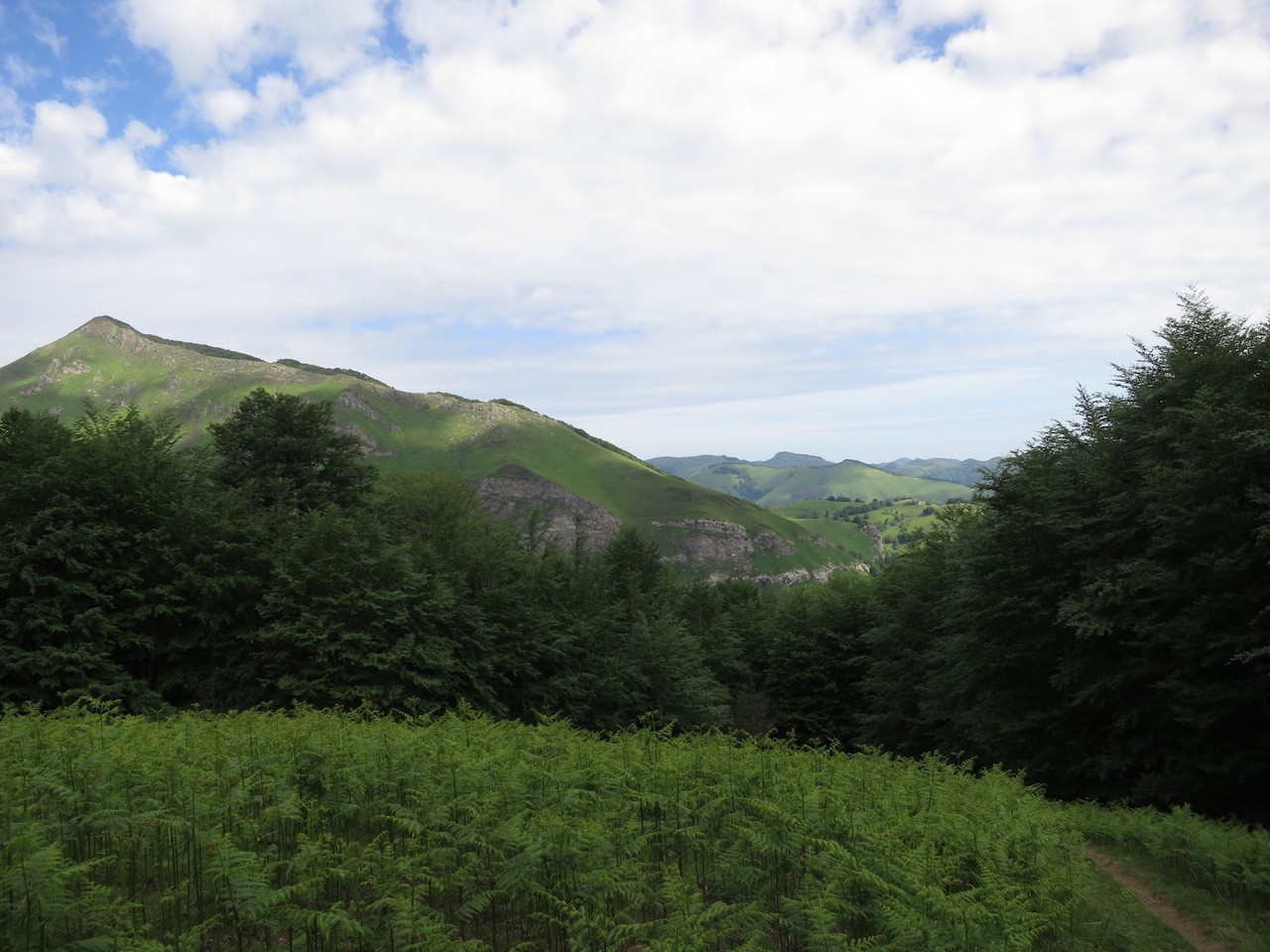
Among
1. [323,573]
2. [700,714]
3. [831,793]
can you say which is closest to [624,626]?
[700,714]

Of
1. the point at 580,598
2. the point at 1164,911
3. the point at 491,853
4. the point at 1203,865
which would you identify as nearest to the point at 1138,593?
the point at 1203,865

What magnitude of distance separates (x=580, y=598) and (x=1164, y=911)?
31.8 m

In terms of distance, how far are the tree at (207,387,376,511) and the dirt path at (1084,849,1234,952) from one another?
3410 cm

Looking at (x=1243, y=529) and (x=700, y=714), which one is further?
(x=700, y=714)

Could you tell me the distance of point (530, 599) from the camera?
121 ft

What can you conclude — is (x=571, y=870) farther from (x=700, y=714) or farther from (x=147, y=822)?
(x=700, y=714)

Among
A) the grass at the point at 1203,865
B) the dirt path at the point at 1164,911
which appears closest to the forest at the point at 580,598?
the grass at the point at 1203,865

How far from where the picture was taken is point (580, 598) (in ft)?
134

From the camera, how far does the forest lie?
20891 mm

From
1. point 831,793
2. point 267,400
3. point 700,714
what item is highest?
point 267,400

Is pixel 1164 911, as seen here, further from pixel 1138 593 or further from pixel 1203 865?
pixel 1138 593

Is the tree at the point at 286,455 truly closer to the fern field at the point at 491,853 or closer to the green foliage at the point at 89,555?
the green foliage at the point at 89,555

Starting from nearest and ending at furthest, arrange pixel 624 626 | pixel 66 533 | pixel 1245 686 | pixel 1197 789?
1. pixel 1245 686
2. pixel 1197 789
3. pixel 66 533
4. pixel 624 626

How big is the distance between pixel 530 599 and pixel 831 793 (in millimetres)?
28806
